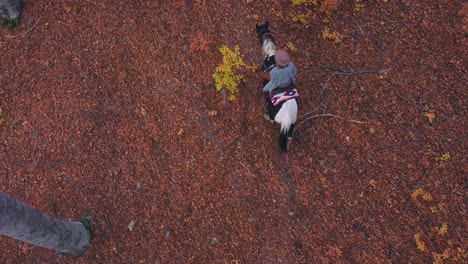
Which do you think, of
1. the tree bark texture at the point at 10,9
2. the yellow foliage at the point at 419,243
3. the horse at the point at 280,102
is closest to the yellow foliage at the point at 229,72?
the horse at the point at 280,102

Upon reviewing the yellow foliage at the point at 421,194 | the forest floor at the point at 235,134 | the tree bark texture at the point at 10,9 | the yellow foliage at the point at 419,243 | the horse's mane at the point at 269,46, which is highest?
the tree bark texture at the point at 10,9

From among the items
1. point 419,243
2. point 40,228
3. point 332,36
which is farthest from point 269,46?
point 40,228

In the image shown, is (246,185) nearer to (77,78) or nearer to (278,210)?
(278,210)

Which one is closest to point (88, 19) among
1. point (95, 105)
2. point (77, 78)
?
point (77, 78)

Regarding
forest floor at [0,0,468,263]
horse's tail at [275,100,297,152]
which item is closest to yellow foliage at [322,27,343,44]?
forest floor at [0,0,468,263]

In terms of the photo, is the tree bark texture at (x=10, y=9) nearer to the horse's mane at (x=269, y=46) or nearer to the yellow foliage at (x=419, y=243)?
the horse's mane at (x=269, y=46)

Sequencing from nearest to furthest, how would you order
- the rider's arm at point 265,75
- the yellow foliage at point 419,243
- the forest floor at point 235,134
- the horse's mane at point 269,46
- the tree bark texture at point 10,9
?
the yellow foliage at point 419,243 → the forest floor at point 235,134 → the rider's arm at point 265,75 → the horse's mane at point 269,46 → the tree bark texture at point 10,9
